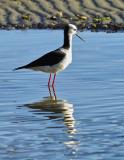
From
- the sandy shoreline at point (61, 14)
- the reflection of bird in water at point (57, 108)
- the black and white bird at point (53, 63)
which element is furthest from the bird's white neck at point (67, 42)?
the sandy shoreline at point (61, 14)

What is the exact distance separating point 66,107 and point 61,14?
11286mm

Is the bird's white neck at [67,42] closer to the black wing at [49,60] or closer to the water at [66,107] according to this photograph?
the black wing at [49,60]

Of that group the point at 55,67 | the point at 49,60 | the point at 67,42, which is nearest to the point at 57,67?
the point at 55,67

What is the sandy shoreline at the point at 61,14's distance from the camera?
843 inches

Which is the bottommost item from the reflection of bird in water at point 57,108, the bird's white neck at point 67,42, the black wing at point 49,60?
the reflection of bird in water at point 57,108

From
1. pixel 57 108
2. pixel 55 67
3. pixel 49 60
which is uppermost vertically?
pixel 49 60

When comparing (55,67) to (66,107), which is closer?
(66,107)

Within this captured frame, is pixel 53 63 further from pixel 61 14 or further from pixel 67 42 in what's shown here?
pixel 61 14

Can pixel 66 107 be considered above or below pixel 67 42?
below

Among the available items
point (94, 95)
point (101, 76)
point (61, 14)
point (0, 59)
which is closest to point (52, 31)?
point (61, 14)

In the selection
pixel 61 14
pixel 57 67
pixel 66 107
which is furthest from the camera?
pixel 61 14

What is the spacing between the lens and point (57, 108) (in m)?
10.9

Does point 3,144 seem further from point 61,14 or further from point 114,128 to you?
point 61,14

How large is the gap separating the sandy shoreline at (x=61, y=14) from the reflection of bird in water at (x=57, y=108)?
31.0 ft
